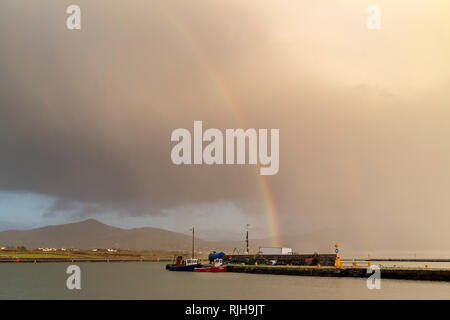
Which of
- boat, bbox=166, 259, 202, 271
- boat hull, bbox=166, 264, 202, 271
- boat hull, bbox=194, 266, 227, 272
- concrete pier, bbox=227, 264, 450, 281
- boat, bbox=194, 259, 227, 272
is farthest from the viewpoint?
boat, bbox=166, 259, 202, 271

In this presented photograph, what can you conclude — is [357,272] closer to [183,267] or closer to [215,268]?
[215,268]

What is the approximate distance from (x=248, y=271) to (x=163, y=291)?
5096 cm

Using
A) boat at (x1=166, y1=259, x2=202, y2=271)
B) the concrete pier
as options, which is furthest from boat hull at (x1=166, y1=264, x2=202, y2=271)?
the concrete pier

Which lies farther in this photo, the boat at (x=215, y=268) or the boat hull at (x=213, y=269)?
the boat at (x=215, y=268)

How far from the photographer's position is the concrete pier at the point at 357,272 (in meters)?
Result: 80.4

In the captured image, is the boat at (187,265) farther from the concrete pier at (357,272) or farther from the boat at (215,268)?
the concrete pier at (357,272)

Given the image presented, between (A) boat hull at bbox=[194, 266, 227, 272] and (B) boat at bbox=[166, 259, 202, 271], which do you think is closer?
(A) boat hull at bbox=[194, 266, 227, 272]

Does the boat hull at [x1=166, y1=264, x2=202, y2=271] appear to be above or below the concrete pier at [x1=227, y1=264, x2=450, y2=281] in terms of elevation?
below

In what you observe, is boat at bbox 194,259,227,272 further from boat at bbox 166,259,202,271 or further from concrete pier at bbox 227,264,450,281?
concrete pier at bbox 227,264,450,281

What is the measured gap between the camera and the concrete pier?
264 ft

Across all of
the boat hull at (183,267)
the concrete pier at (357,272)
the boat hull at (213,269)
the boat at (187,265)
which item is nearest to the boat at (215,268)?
the boat hull at (213,269)

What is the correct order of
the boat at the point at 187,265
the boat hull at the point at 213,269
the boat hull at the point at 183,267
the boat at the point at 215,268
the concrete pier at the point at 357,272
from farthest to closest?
the boat at the point at 187,265, the boat hull at the point at 183,267, the boat at the point at 215,268, the boat hull at the point at 213,269, the concrete pier at the point at 357,272
